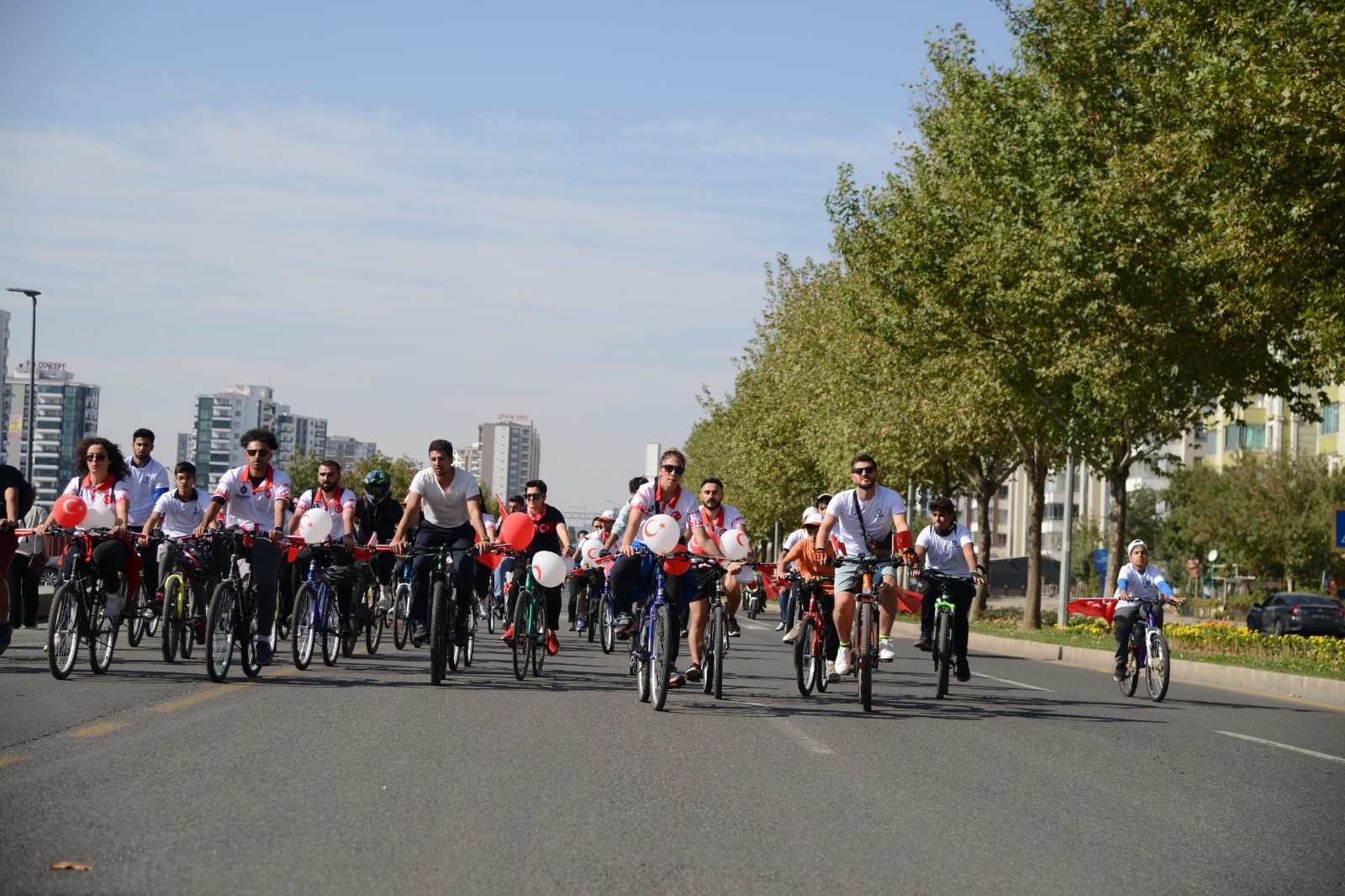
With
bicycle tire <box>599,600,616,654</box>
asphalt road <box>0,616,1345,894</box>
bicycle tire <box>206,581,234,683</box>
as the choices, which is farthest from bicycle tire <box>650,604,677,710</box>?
bicycle tire <box>599,600,616,654</box>

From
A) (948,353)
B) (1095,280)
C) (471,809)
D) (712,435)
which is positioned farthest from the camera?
(712,435)

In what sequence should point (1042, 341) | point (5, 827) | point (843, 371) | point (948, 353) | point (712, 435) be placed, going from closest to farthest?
point (5, 827) → point (1042, 341) → point (948, 353) → point (843, 371) → point (712, 435)

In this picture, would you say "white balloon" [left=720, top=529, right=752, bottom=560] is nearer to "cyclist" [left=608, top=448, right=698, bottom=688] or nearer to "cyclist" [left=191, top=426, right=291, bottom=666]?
"cyclist" [left=608, top=448, right=698, bottom=688]

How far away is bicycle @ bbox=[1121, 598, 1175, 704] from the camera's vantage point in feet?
48.0

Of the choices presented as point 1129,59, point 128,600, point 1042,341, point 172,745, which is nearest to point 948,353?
point 1042,341

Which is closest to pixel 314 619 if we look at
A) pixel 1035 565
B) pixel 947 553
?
pixel 947 553

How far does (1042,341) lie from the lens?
29844mm

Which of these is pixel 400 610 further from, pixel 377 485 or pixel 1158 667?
pixel 1158 667

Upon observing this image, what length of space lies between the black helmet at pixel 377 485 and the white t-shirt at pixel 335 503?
288mm

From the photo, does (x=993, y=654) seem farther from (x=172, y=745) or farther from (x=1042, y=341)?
(x=172, y=745)

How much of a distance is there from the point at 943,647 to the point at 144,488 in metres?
7.73

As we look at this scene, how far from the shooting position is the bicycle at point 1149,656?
1463 cm

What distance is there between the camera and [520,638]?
43.2ft

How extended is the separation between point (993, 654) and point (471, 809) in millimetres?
18352
